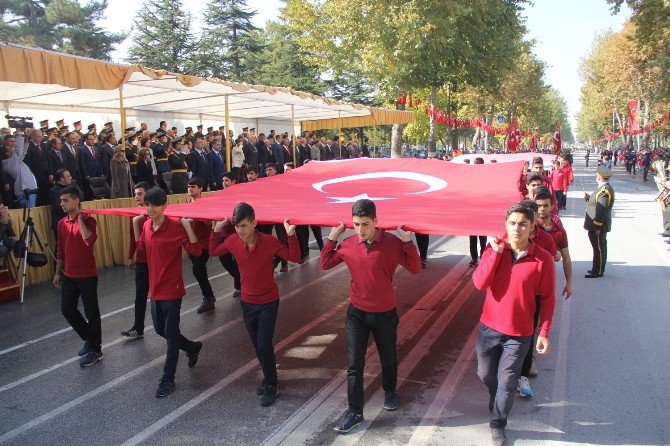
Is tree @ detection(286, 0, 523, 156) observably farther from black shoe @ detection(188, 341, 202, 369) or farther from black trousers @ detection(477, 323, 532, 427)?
black trousers @ detection(477, 323, 532, 427)

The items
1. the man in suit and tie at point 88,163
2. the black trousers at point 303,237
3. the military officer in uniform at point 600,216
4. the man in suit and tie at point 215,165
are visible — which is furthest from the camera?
the man in suit and tie at point 215,165

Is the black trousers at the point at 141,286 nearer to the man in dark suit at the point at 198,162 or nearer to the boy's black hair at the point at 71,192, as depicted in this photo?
the boy's black hair at the point at 71,192

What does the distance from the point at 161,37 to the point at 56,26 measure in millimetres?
6494

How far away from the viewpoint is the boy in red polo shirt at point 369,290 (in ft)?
13.8

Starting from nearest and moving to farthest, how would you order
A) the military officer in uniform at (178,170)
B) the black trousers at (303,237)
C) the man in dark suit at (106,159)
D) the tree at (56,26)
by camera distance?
1. the black trousers at (303,237)
2. the man in dark suit at (106,159)
3. the military officer in uniform at (178,170)
4. the tree at (56,26)

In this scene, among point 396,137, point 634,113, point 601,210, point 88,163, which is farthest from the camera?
point 634,113

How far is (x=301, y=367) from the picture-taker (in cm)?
554

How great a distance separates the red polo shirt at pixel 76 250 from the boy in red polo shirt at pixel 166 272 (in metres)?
0.84

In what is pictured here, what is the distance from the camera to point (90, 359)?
18.7 ft

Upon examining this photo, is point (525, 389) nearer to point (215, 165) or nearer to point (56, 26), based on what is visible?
point (215, 165)

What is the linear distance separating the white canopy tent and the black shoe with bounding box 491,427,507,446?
7733 mm

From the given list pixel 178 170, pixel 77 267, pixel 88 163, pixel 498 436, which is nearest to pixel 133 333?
pixel 77 267

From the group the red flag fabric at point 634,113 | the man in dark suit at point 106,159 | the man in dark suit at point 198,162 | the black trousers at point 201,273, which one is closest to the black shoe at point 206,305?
the black trousers at point 201,273

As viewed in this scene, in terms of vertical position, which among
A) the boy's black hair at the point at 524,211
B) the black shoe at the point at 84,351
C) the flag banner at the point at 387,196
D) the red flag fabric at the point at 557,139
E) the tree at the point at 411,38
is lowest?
the black shoe at the point at 84,351
